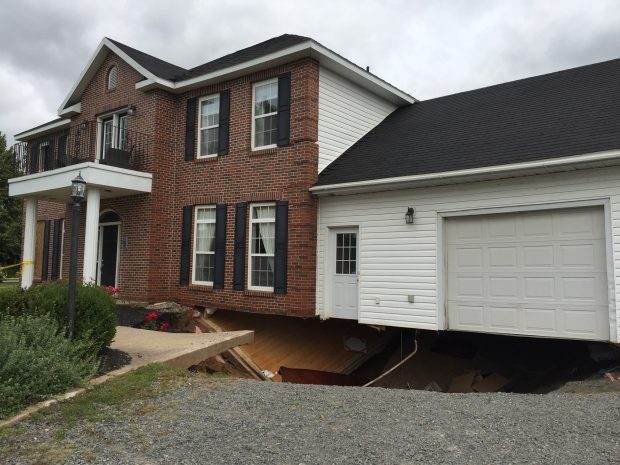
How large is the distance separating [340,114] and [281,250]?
11.9 ft

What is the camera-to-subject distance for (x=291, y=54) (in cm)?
1112

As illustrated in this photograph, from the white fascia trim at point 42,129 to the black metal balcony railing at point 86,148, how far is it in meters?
0.29

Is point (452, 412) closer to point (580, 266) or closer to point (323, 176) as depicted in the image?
point (580, 266)

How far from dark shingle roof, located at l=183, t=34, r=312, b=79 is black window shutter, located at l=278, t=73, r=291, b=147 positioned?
2.27 ft

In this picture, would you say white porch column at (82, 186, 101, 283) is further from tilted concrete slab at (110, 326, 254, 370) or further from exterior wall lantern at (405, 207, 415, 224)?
exterior wall lantern at (405, 207, 415, 224)

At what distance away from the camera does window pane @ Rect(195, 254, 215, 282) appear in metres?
12.6

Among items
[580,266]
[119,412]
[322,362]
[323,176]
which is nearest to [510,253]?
[580,266]

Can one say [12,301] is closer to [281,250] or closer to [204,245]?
[281,250]

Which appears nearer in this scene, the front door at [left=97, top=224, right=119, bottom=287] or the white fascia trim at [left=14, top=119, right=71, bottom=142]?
the front door at [left=97, top=224, right=119, bottom=287]

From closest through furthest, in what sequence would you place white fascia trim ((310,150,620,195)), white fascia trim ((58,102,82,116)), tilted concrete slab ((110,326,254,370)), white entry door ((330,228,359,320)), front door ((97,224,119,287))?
1. tilted concrete slab ((110,326,254,370))
2. white fascia trim ((310,150,620,195))
3. white entry door ((330,228,359,320))
4. front door ((97,224,119,287))
5. white fascia trim ((58,102,82,116))

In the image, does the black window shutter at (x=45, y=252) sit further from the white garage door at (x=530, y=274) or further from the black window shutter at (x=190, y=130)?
the white garage door at (x=530, y=274)

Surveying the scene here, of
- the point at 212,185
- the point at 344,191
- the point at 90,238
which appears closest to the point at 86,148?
the point at 90,238

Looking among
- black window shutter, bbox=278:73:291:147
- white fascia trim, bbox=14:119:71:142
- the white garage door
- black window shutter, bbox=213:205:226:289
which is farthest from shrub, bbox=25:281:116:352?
white fascia trim, bbox=14:119:71:142

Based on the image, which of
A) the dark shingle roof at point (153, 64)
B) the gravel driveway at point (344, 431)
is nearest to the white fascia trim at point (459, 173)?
the gravel driveway at point (344, 431)
